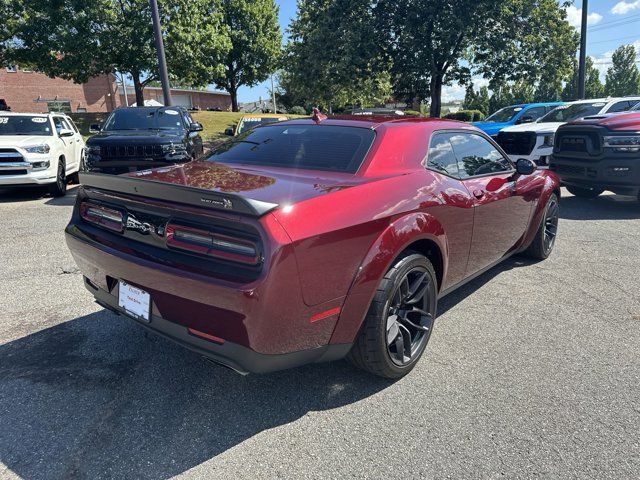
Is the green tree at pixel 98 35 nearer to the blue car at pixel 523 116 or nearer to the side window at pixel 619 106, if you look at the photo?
the blue car at pixel 523 116

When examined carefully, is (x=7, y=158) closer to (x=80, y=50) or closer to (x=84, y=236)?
(x=84, y=236)

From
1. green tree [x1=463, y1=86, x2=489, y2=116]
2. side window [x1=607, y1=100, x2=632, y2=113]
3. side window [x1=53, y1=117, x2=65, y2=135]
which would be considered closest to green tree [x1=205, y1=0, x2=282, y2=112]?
green tree [x1=463, y1=86, x2=489, y2=116]

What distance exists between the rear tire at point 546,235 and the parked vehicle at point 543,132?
519cm

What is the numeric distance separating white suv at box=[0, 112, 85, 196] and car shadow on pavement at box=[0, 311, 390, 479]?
6088mm

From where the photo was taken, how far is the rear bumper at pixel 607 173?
7.21 m

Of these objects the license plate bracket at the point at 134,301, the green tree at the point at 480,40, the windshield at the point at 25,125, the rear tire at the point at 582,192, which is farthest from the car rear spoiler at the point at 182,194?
the green tree at the point at 480,40

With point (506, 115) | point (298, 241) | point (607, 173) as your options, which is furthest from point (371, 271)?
point (506, 115)

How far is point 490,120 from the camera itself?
1445cm

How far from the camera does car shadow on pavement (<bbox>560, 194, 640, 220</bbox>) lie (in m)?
7.56

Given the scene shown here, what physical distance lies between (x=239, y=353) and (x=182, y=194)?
841mm

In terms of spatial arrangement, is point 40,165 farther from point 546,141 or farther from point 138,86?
point 138,86

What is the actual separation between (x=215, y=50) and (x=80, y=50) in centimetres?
611

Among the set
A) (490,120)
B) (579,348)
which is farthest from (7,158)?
(490,120)

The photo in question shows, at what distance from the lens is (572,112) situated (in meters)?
11.6
